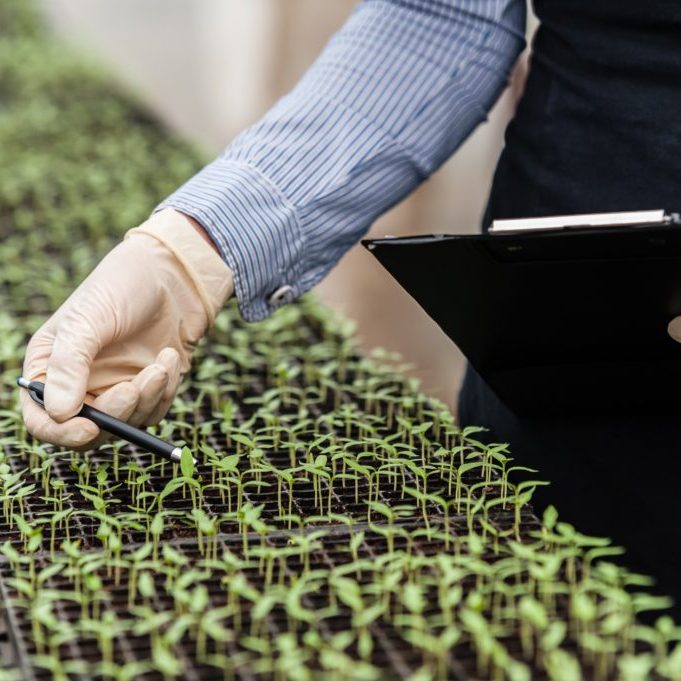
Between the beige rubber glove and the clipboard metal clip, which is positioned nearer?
the clipboard metal clip

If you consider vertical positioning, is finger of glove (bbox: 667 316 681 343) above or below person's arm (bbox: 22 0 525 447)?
below

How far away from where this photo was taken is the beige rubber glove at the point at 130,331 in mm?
1319

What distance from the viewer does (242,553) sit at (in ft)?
3.65

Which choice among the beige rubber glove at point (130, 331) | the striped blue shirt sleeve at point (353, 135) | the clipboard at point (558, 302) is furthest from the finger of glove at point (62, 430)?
the clipboard at point (558, 302)

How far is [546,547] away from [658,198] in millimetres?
611

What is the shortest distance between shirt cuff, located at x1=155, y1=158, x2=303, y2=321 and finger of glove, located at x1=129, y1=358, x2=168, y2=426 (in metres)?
0.21

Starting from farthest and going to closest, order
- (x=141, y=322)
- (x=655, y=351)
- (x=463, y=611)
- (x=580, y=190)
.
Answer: (x=580, y=190), (x=141, y=322), (x=655, y=351), (x=463, y=611)

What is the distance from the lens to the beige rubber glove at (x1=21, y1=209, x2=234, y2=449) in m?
1.32

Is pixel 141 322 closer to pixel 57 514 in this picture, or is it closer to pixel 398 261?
pixel 57 514

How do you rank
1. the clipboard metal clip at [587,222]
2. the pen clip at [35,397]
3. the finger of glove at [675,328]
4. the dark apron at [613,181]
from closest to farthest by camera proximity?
the clipboard metal clip at [587,222], the finger of glove at [675,328], the pen clip at [35,397], the dark apron at [613,181]

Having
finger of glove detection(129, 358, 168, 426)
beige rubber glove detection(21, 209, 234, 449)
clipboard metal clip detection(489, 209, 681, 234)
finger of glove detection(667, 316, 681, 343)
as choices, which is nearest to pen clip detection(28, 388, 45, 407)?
beige rubber glove detection(21, 209, 234, 449)

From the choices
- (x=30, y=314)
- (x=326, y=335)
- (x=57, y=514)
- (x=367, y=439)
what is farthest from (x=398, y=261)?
(x=30, y=314)

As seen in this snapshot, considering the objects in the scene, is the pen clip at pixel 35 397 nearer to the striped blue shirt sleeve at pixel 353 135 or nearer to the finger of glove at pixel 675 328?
the striped blue shirt sleeve at pixel 353 135

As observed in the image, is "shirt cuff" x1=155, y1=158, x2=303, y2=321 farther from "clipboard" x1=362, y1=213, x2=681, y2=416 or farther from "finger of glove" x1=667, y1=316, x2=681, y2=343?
"finger of glove" x1=667, y1=316, x2=681, y2=343
